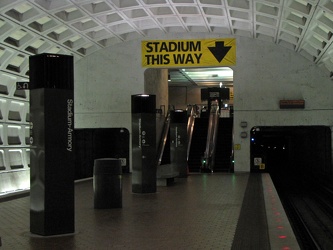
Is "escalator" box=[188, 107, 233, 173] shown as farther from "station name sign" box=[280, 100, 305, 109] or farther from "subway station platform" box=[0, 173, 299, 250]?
"subway station platform" box=[0, 173, 299, 250]

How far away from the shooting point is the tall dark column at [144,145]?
13547 mm

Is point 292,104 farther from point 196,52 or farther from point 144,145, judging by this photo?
point 144,145

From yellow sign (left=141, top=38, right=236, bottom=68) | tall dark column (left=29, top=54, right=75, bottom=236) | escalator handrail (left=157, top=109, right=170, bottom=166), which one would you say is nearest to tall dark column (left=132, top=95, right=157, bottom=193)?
tall dark column (left=29, top=54, right=75, bottom=236)

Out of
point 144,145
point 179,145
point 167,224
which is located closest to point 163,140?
point 179,145

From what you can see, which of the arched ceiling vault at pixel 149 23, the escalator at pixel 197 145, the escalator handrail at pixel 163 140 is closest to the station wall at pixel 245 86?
the arched ceiling vault at pixel 149 23

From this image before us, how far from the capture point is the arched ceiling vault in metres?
16.6

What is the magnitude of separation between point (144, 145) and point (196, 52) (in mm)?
10544

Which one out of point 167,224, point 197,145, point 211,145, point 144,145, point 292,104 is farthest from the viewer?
point 197,145

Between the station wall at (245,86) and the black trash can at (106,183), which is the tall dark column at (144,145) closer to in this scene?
the black trash can at (106,183)

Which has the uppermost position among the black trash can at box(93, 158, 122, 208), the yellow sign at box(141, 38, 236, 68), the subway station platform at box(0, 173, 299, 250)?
the yellow sign at box(141, 38, 236, 68)

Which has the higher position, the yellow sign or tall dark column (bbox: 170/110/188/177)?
the yellow sign

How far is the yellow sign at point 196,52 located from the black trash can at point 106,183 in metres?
13.4

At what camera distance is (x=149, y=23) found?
70.0ft

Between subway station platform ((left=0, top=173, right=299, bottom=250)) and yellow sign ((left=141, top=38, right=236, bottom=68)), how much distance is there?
431 inches
